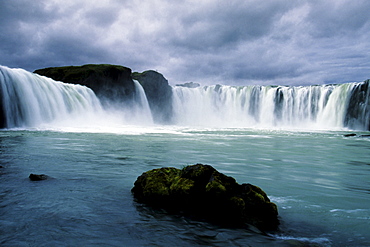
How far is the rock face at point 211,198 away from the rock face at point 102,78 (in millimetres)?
47556

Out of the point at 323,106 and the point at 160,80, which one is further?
the point at 160,80

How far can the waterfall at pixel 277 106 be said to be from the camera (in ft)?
157

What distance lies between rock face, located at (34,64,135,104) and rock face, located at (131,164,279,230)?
47.6 m

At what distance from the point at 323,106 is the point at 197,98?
86.7 feet

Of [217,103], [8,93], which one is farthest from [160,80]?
[8,93]

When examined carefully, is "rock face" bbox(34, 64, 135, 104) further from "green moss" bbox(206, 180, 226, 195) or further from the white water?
"green moss" bbox(206, 180, 226, 195)

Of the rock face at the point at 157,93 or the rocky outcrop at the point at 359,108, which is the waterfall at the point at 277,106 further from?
the rock face at the point at 157,93

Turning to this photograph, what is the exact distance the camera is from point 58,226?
160 inches

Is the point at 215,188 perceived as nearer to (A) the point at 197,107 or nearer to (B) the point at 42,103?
(B) the point at 42,103

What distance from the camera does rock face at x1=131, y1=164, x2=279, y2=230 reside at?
15.0 feet

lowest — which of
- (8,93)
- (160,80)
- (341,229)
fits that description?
(341,229)

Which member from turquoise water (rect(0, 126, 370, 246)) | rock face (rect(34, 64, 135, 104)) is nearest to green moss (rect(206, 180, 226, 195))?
turquoise water (rect(0, 126, 370, 246))

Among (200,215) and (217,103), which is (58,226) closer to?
(200,215)

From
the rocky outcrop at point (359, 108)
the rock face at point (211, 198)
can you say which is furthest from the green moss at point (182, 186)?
the rocky outcrop at point (359, 108)
